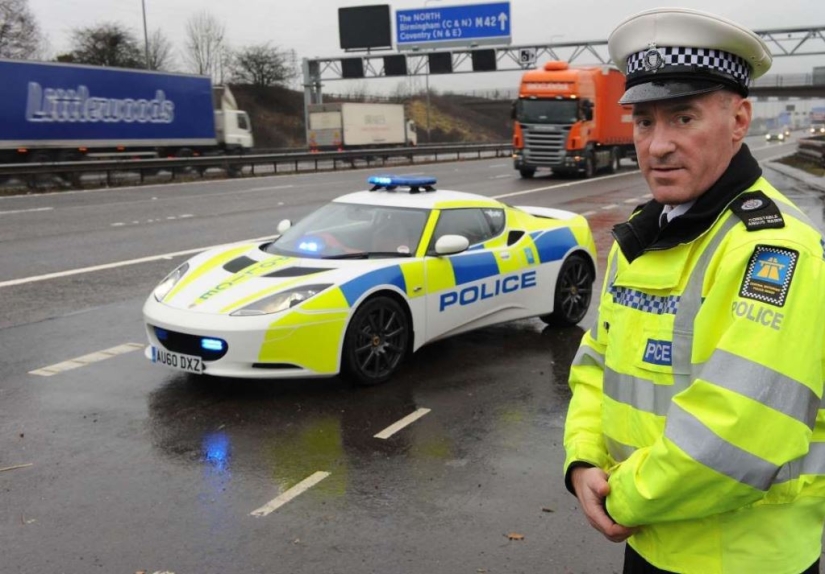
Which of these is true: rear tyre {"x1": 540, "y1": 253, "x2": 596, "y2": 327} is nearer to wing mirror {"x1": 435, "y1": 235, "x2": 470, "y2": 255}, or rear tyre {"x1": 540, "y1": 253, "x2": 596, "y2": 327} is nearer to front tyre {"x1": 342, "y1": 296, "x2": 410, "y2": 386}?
wing mirror {"x1": 435, "y1": 235, "x2": 470, "y2": 255}

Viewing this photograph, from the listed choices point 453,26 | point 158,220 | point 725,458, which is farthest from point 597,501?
point 453,26

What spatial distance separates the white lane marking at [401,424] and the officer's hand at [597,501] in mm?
3307

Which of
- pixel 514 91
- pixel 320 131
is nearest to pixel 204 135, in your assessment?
pixel 320 131

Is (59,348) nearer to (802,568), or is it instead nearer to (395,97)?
(802,568)

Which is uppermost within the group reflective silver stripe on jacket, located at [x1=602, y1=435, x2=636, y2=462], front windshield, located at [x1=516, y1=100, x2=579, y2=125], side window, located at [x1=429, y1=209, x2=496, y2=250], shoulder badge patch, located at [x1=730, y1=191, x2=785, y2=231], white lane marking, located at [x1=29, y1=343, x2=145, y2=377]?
front windshield, located at [x1=516, y1=100, x2=579, y2=125]

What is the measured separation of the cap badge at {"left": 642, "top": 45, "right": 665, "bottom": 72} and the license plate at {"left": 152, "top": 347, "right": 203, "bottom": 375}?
4.52 meters

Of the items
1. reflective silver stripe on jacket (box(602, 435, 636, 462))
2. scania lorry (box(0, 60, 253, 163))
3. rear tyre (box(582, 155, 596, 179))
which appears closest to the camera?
reflective silver stripe on jacket (box(602, 435, 636, 462))

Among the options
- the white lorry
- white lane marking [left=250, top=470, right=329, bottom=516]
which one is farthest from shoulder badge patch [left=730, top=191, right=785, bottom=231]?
the white lorry

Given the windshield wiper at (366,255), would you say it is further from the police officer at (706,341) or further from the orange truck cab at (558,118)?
the orange truck cab at (558,118)

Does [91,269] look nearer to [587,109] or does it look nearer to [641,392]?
[641,392]

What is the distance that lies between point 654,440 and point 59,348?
21.2ft

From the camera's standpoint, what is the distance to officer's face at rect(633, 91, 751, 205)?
1774 mm

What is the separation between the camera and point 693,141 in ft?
5.83

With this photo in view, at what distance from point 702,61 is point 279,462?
11.8 feet
